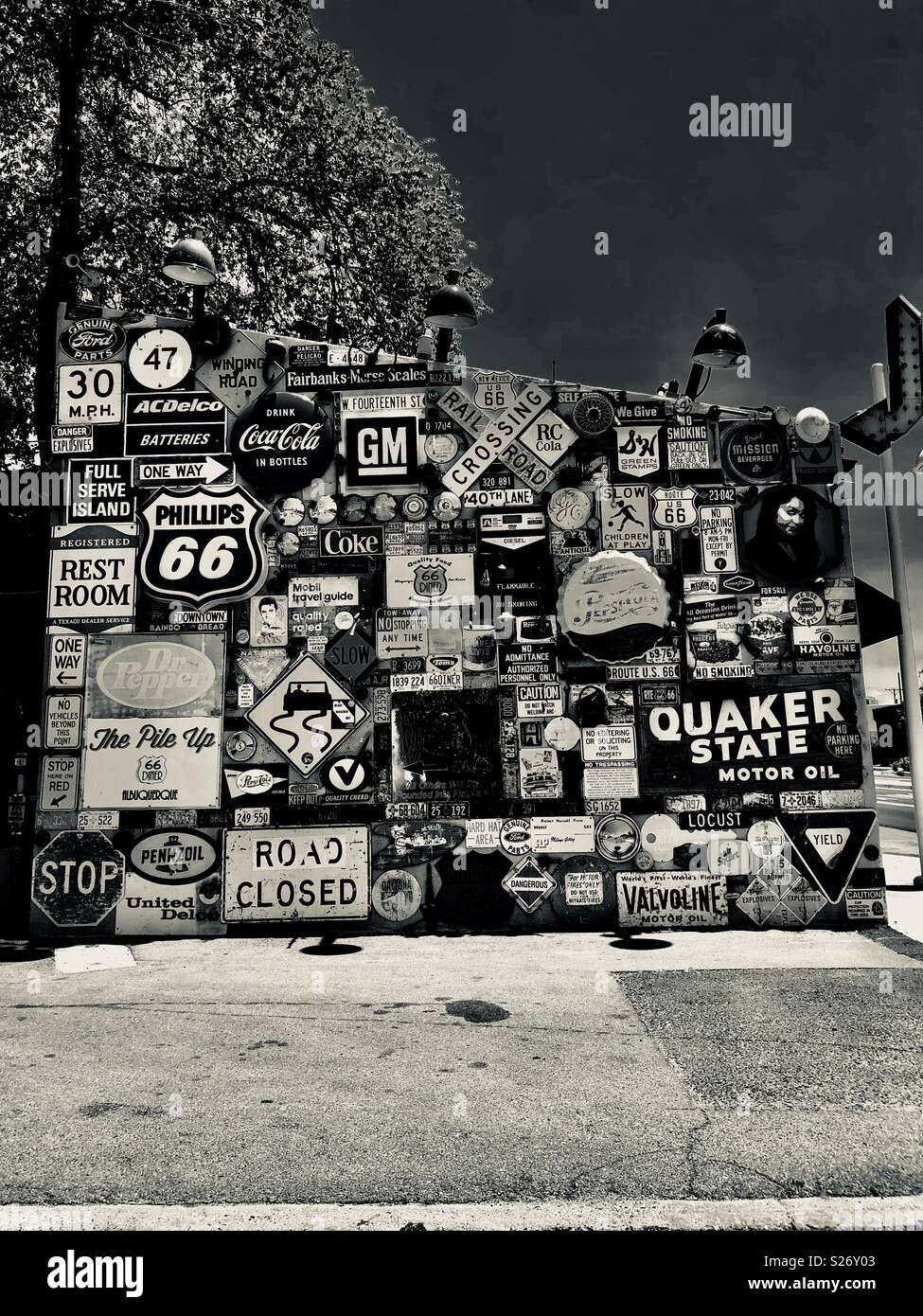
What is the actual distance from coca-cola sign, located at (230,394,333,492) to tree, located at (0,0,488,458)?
7831mm

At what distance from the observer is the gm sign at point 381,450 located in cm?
849

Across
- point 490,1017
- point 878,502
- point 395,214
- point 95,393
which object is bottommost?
point 490,1017

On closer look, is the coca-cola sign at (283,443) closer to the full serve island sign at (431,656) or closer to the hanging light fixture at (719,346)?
the full serve island sign at (431,656)

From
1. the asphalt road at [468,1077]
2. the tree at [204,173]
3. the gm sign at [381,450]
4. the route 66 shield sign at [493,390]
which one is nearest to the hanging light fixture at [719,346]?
the route 66 shield sign at [493,390]

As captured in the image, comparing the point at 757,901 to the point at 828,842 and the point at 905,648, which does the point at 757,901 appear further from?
the point at 905,648

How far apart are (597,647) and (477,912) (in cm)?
275

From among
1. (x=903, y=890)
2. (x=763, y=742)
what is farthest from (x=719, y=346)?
(x=903, y=890)

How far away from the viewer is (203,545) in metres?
8.42

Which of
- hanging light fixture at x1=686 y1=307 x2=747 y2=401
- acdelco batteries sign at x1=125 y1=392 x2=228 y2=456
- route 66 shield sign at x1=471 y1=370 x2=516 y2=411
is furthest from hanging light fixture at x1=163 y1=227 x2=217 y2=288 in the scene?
hanging light fixture at x1=686 y1=307 x2=747 y2=401

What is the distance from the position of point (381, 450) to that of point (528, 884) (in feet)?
14.6

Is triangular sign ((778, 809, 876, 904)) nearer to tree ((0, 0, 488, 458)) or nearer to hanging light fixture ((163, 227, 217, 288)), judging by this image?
hanging light fixture ((163, 227, 217, 288))

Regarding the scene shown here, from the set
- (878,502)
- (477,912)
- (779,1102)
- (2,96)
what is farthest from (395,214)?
(779,1102)

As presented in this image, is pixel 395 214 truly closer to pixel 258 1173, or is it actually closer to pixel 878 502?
pixel 878 502
